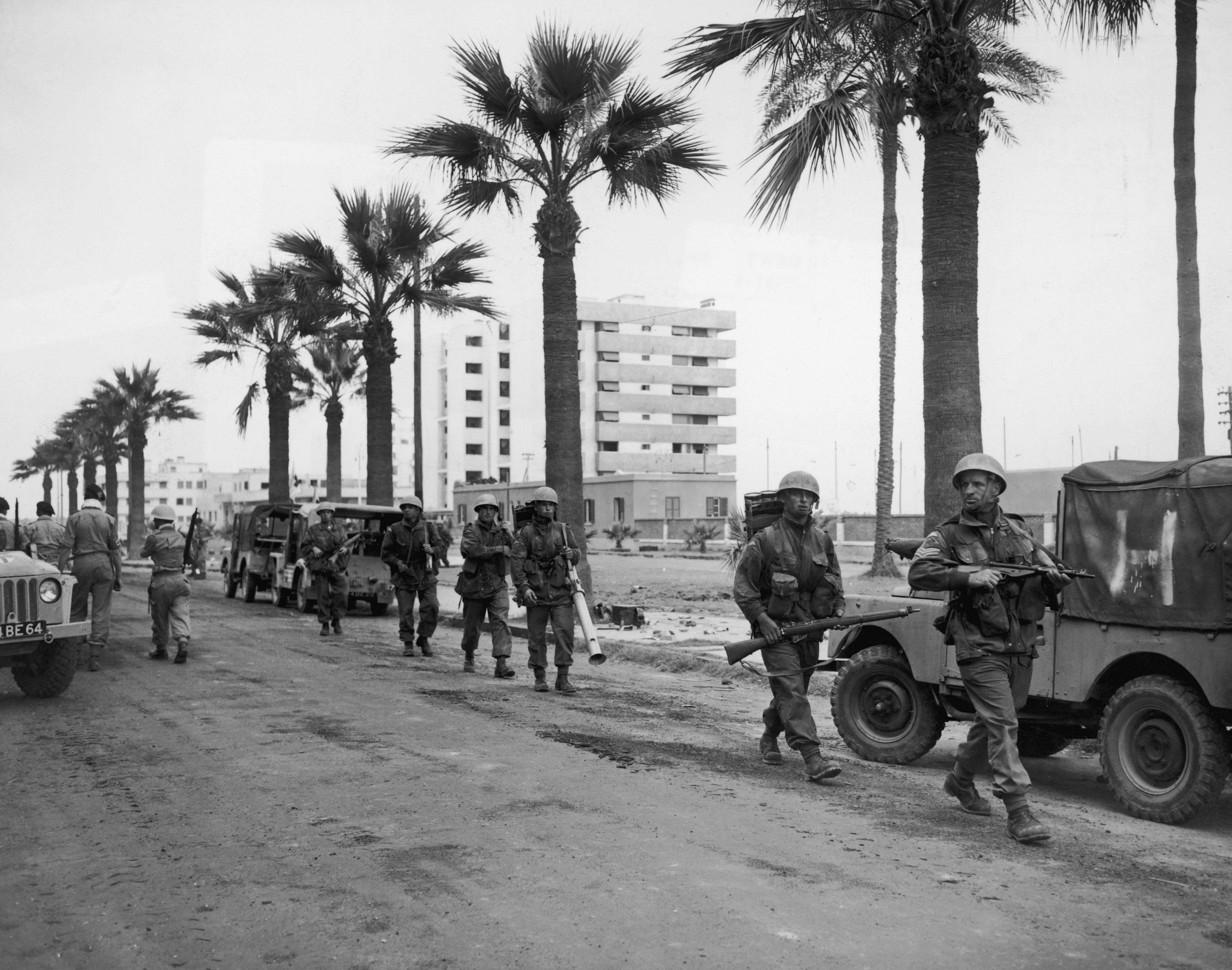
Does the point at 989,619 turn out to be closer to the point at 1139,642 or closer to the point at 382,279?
the point at 1139,642

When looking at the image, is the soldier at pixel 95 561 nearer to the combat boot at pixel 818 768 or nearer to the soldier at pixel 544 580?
the soldier at pixel 544 580

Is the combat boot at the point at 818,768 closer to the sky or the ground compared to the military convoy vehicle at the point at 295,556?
closer to the ground

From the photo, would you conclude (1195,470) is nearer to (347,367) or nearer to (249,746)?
(249,746)

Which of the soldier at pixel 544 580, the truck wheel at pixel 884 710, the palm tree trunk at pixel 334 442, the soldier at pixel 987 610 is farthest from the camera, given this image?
the palm tree trunk at pixel 334 442

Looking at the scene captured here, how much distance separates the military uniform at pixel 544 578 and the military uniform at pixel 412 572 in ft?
11.5

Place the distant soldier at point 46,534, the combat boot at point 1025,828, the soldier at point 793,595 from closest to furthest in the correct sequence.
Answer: the combat boot at point 1025,828 < the soldier at point 793,595 < the distant soldier at point 46,534

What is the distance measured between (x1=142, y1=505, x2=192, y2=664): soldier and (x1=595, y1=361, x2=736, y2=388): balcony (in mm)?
80863

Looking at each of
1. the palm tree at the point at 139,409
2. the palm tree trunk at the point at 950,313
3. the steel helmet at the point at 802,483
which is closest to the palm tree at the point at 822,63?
the palm tree trunk at the point at 950,313

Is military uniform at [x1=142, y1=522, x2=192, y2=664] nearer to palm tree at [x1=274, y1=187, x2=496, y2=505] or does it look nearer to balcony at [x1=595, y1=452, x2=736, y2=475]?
palm tree at [x1=274, y1=187, x2=496, y2=505]

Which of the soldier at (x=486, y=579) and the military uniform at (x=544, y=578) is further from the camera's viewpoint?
the soldier at (x=486, y=579)

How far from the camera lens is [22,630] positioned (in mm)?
10328

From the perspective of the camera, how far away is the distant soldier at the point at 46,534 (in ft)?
48.8

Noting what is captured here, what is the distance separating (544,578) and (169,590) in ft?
16.3

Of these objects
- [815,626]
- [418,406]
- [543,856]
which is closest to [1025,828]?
[815,626]
